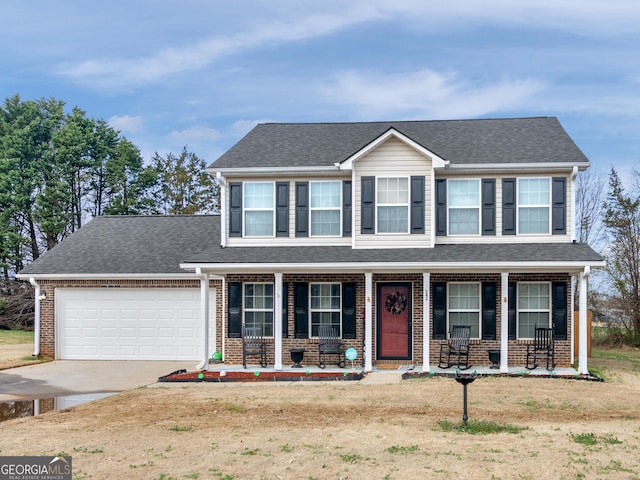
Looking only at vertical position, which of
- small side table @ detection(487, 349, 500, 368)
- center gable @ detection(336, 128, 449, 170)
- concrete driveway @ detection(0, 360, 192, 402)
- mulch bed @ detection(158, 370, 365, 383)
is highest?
center gable @ detection(336, 128, 449, 170)

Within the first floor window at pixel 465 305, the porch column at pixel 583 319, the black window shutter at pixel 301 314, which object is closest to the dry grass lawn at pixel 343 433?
the porch column at pixel 583 319

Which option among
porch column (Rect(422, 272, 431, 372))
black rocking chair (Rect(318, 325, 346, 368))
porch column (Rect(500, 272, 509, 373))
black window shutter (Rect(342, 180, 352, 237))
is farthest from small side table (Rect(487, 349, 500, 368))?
black window shutter (Rect(342, 180, 352, 237))

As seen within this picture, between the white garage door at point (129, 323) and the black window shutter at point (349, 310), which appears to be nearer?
the black window shutter at point (349, 310)

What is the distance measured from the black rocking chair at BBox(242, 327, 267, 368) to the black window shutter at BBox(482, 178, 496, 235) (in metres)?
6.20

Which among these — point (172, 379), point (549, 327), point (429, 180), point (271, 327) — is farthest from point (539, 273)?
point (172, 379)

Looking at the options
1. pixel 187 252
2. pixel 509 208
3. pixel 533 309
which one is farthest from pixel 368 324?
pixel 187 252

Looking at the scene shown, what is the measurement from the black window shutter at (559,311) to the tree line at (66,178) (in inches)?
1138

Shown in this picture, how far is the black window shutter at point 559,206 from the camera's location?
18.2 metres

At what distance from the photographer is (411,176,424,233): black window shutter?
1833cm

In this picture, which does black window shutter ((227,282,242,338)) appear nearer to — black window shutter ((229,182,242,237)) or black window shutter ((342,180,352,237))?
black window shutter ((229,182,242,237))

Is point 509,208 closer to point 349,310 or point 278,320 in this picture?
point 349,310

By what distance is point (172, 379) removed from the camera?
54.0 ft

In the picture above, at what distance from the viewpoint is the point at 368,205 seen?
1848 cm

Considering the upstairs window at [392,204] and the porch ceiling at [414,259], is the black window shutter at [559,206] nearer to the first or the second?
the porch ceiling at [414,259]
